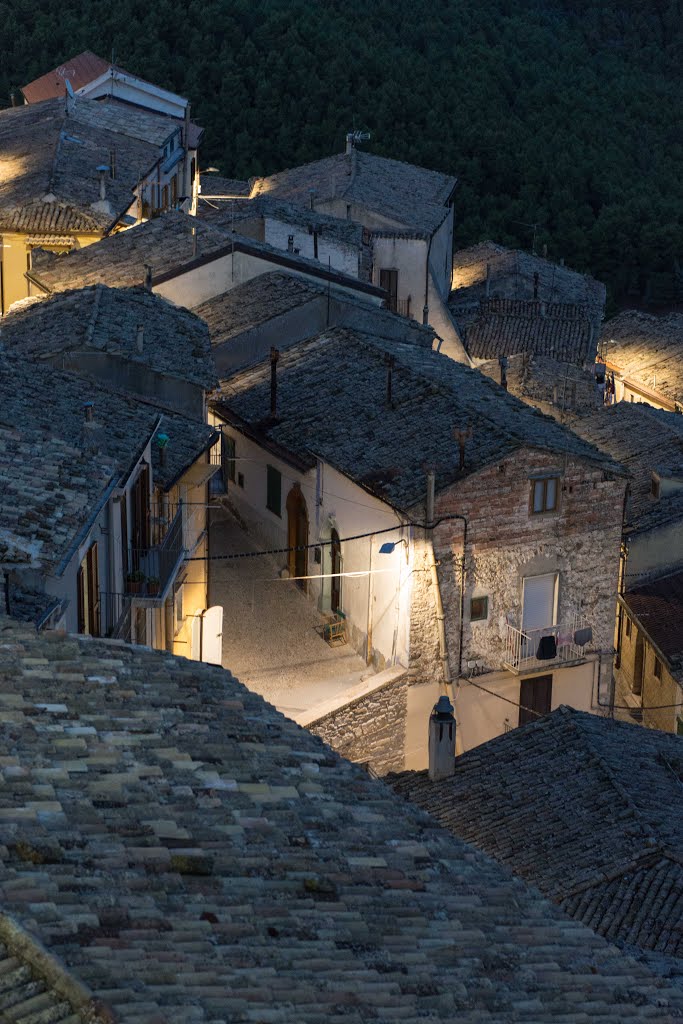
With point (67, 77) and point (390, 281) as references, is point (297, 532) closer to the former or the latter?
point (390, 281)

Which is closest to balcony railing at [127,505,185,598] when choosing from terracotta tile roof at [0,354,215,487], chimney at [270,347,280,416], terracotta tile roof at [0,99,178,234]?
terracotta tile roof at [0,354,215,487]

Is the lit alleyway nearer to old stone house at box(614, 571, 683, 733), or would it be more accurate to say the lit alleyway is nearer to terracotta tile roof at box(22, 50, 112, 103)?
old stone house at box(614, 571, 683, 733)

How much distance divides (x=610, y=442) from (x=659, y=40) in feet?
209

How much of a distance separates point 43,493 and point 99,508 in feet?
1.79

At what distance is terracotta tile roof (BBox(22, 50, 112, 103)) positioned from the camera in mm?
45844

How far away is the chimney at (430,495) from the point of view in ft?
70.5

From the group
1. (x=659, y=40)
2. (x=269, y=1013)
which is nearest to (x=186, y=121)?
(x=269, y=1013)

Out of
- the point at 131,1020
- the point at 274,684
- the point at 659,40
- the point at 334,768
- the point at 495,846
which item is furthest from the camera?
the point at 659,40

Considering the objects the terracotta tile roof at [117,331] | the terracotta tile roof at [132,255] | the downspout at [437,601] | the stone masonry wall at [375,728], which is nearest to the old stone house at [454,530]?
the downspout at [437,601]

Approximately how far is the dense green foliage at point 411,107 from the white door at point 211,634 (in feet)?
118

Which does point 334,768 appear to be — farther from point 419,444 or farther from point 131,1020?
point 419,444

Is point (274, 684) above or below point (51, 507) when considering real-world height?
below

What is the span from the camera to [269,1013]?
7.07 m

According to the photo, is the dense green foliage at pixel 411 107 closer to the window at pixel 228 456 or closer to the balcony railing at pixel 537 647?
the window at pixel 228 456
